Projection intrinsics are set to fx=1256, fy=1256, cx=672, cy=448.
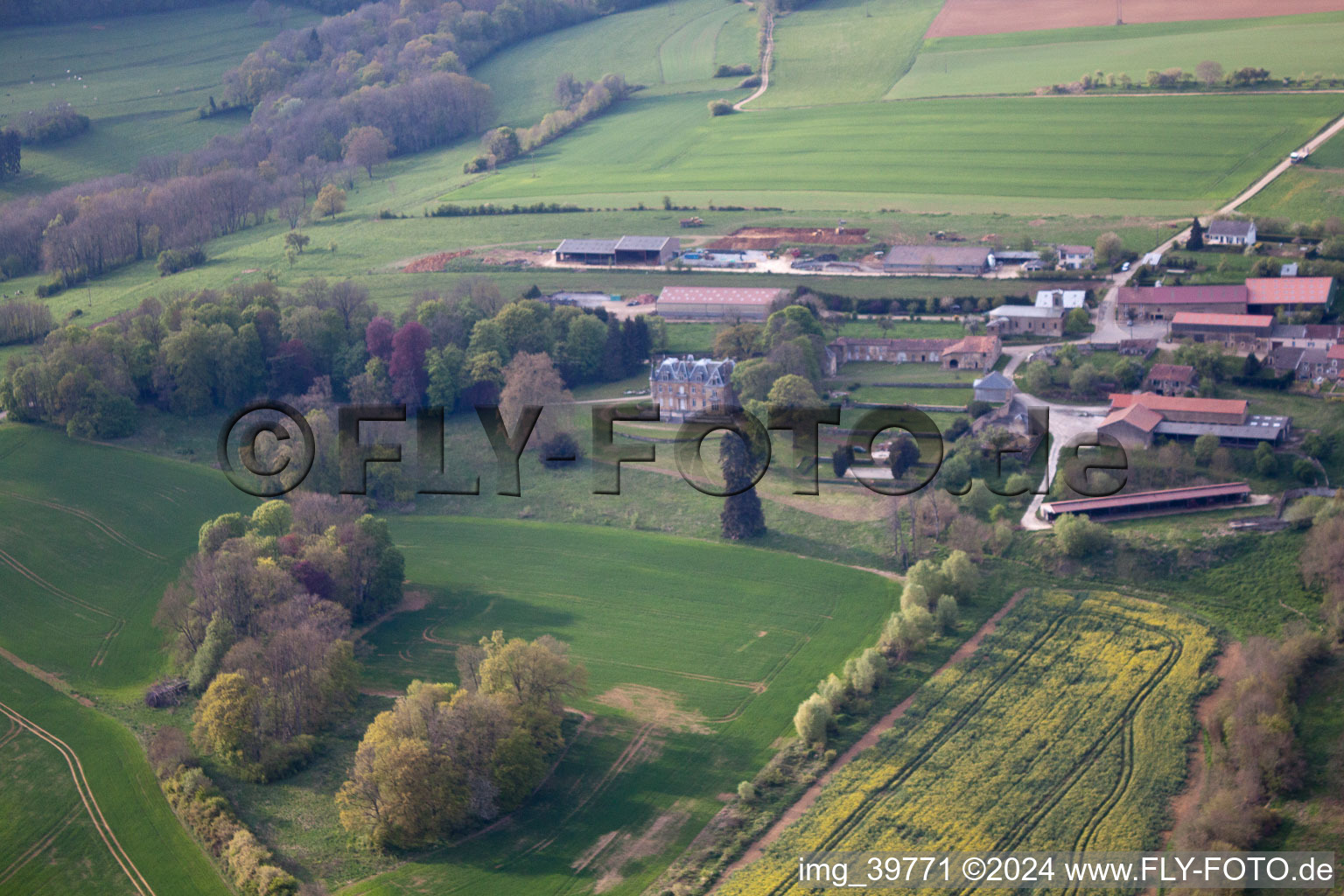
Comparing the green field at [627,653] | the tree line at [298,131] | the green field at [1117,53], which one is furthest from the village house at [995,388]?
the tree line at [298,131]

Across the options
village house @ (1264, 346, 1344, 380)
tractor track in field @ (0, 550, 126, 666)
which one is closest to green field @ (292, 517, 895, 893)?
tractor track in field @ (0, 550, 126, 666)

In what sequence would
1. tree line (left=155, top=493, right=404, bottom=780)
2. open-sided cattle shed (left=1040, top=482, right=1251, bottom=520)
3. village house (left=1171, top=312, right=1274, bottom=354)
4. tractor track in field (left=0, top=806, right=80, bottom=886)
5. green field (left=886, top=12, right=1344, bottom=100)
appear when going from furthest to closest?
1. green field (left=886, top=12, right=1344, bottom=100)
2. village house (left=1171, top=312, right=1274, bottom=354)
3. open-sided cattle shed (left=1040, top=482, right=1251, bottom=520)
4. tree line (left=155, top=493, right=404, bottom=780)
5. tractor track in field (left=0, top=806, right=80, bottom=886)

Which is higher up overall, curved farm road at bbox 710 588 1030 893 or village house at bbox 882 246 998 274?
village house at bbox 882 246 998 274

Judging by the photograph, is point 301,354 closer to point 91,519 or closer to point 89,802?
point 91,519

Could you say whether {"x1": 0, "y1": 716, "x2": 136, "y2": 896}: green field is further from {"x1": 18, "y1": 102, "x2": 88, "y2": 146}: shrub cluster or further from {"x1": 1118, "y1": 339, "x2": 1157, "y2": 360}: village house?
{"x1": 18, "y1": 102, "x2": 88, "y2": 146}: shrub cluster

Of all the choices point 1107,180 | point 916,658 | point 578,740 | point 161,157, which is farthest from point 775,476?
point 161,157

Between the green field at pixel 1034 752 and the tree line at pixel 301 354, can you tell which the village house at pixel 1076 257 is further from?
the green field at pixel 1034 752
